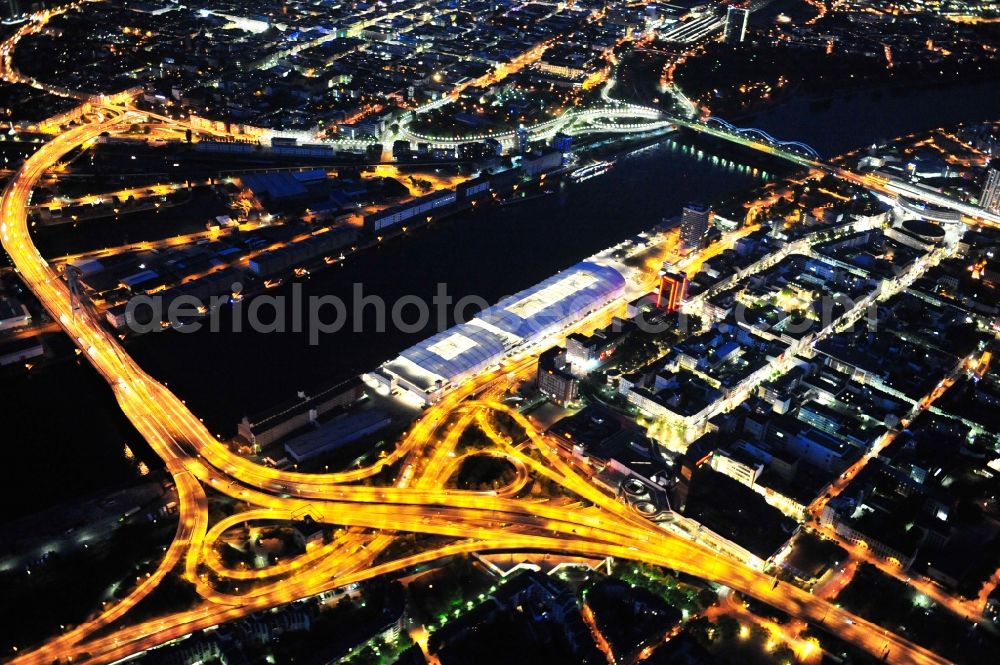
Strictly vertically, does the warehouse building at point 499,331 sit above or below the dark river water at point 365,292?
above

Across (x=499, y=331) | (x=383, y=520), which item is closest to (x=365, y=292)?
(x=499, y=331)

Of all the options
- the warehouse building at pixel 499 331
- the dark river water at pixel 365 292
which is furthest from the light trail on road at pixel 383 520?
the dark river water at pixel 365 292

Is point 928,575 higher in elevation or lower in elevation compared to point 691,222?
lower

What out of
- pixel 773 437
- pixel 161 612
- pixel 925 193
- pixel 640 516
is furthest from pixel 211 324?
pixel 925 193

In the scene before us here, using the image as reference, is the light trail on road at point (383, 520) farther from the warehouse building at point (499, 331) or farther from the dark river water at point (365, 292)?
the dark river water at point (365, 292)

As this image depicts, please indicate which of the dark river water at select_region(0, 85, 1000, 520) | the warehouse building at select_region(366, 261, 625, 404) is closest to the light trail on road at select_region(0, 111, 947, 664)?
the warehouse building at select_region(366, 261, 625, 404)

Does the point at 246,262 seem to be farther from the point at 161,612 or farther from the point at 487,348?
the point at 161,612

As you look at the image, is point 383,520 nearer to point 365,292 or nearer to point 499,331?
point 499,331

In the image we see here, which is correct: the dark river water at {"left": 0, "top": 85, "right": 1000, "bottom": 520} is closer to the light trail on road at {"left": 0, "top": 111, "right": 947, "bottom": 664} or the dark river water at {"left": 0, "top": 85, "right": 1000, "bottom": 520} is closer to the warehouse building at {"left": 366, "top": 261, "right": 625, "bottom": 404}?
the light trail on road at {"left": 0, "top": 111, "right": 947, "bottom": 664}
